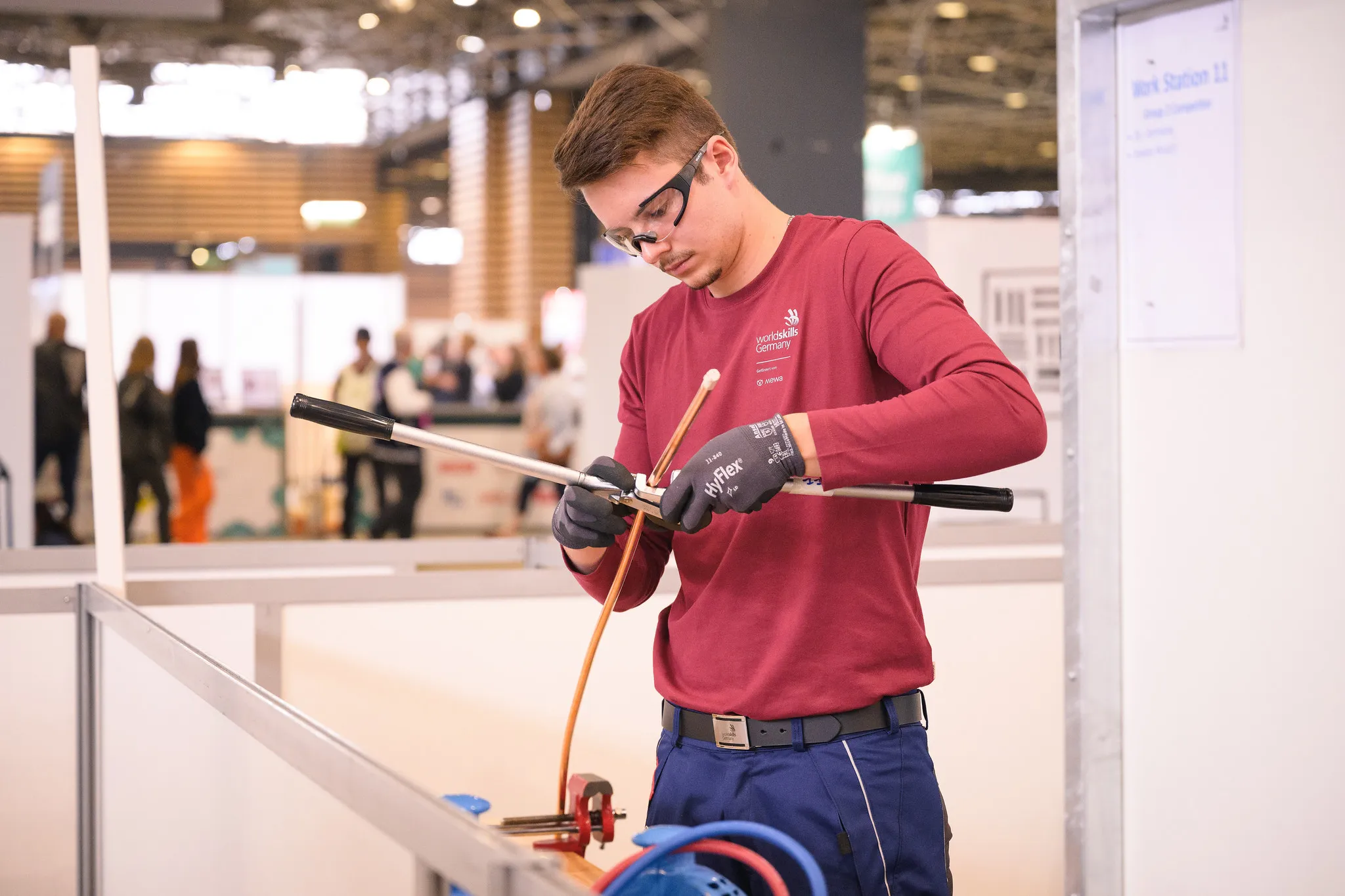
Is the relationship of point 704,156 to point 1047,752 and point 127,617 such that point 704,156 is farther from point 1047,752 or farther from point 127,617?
point 1047,752

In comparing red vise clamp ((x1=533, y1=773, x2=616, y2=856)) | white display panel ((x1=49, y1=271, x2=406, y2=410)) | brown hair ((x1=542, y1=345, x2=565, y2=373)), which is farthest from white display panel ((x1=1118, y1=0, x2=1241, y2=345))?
white display panel ((x1=49, y1=271, x2=406, y2=410))

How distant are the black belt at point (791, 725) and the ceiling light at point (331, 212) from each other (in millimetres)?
15035

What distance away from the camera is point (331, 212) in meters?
16.0

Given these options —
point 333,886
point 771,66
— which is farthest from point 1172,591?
point 771,66

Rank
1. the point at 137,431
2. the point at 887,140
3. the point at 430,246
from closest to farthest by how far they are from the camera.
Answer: the point at 137,431, the point at 887,140, the point at 430,246

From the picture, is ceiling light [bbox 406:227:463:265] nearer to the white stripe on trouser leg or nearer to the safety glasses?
the safety glasses

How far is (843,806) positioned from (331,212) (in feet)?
50.7

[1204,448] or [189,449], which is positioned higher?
[1204,448]

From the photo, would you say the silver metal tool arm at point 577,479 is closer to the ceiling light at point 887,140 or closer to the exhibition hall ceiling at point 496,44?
the ceiling light at point 887,140

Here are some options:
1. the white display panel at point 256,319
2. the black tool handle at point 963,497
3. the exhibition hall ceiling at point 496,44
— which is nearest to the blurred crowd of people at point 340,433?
the white display panel at point 256,319

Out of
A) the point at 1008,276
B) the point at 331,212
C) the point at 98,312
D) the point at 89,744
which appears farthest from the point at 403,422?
the point at 89,744

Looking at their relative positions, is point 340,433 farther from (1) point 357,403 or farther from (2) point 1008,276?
(2) point 1008,276

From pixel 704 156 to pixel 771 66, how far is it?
5136 mm

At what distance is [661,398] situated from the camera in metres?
1.68
